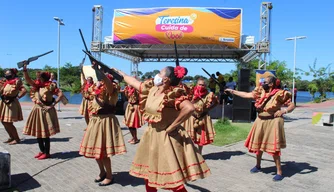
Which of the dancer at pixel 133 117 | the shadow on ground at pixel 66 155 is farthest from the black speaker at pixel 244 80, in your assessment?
the shadow on ground at pixel 66 155

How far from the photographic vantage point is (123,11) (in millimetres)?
16344

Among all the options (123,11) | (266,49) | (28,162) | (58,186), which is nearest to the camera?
(58,186)

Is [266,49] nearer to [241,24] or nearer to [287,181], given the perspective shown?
[241,24]

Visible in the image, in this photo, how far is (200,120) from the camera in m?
6.62

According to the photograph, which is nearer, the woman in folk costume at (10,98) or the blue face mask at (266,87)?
the blue face mask at (266,87)

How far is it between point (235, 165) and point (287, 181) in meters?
1.26

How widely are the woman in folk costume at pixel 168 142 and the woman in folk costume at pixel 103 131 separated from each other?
47.7 inches

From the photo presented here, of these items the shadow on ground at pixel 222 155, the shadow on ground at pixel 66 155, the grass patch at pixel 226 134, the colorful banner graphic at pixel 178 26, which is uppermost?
the colorful banner graphic at pixel 178 26

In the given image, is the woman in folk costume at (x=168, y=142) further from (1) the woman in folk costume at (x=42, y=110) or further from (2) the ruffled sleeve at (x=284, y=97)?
(1) the woman in folk costume at (x=42, y=110)

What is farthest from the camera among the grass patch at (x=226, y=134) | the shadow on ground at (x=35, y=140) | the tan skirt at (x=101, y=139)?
the grass patch at (x=226, y=134)

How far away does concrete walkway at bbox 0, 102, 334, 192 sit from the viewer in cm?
506

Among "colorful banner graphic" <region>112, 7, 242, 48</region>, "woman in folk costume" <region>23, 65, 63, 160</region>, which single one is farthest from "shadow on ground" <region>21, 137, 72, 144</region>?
"colorful banner graphic" <region>112, 7, 242, 48</region>

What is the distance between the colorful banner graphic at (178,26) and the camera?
1512 cm

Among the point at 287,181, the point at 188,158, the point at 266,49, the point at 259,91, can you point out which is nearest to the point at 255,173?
the point at 287,181
